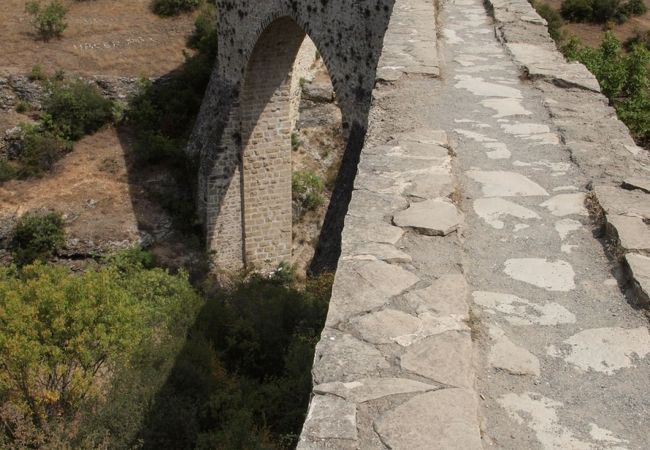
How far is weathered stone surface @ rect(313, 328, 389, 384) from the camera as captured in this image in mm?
2158

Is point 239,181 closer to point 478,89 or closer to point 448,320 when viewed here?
point 478,89

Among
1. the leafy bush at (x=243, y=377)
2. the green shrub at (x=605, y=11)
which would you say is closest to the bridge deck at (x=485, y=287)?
the leafy bush at (x=243, y=377)

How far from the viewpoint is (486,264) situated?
2.90 metres

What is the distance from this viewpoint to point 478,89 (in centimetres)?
496

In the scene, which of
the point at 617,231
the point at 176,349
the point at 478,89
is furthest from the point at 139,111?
the point at 617,231

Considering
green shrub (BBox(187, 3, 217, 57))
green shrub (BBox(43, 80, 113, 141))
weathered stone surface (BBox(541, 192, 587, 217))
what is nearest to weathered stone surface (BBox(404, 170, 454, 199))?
weathered stone surface (BBox(541, 192, 587, 217))

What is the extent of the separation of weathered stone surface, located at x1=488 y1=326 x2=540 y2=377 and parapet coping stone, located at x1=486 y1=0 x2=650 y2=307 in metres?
0.53

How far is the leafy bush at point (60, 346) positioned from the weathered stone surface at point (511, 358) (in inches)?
234

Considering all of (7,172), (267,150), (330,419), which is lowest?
(7,172)

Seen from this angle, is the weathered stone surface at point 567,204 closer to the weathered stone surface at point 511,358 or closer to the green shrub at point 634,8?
the weathered stone surface at point 511,358

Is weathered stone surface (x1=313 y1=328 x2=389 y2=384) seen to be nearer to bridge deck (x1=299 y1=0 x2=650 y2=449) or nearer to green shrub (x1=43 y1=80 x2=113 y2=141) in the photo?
bridge deck (x1=299 y1=0 x2=650 y2=449)

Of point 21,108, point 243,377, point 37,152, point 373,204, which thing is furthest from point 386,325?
point 21,108

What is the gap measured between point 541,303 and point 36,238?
1218 centimetres

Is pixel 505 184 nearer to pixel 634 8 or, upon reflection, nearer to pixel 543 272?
pixel 543 272
